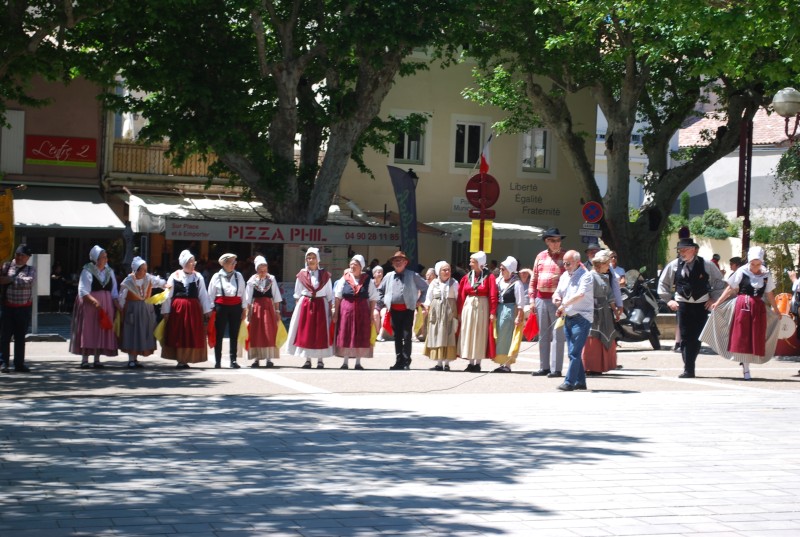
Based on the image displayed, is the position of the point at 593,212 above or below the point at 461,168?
below

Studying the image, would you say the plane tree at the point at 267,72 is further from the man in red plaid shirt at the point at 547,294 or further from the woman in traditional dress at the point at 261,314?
the man in red plaid shirt at the point at 547,294

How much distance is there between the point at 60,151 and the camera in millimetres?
32906

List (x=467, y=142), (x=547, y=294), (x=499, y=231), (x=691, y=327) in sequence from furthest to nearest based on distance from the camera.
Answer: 1. (x=467, y=142)
2. (x=499, y=231)
3. (x=547, y=294)
4. (x=691, y=327)

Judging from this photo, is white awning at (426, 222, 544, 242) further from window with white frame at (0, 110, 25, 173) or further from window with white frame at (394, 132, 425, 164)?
window with white frame at (0, 110, 25, 173)

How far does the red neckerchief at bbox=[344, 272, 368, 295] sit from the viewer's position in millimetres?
17766

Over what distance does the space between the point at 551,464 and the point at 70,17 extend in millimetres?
13528

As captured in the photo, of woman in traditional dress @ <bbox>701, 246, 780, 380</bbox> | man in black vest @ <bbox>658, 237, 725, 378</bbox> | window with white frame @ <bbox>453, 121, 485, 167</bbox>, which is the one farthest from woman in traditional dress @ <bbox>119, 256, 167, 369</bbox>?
window with white frame @ <bbox>453, 121, 485, 167</bbox>

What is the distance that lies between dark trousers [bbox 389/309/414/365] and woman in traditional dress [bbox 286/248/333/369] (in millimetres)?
1002

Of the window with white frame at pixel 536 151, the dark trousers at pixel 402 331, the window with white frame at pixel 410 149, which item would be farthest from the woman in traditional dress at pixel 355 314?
the window with white frame at pixel 536 151

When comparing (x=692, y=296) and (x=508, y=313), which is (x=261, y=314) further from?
(x=692, y=296)

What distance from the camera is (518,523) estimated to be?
714cm

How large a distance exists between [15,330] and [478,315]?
657cm

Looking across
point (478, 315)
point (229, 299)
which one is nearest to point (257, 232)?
point (229, 299)

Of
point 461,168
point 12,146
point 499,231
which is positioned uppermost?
point 461,168
